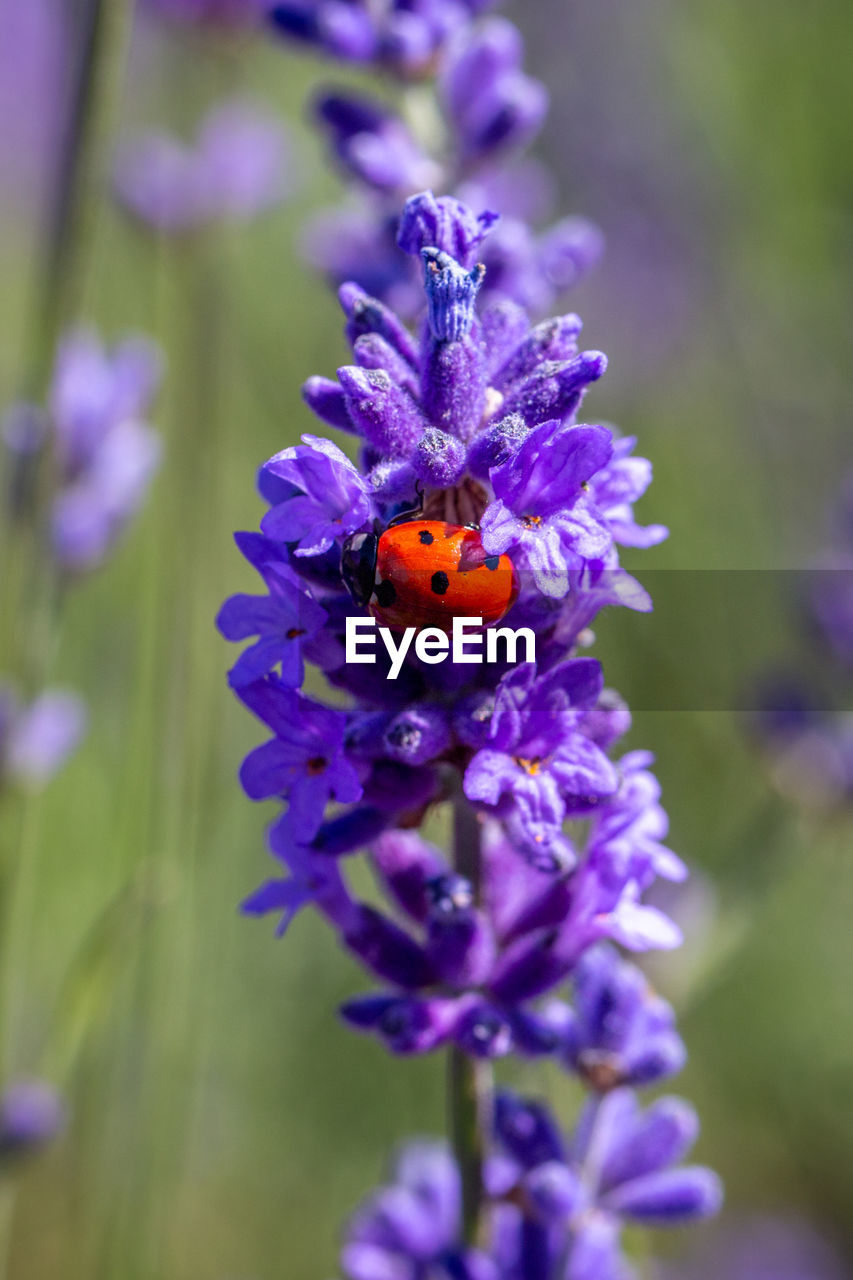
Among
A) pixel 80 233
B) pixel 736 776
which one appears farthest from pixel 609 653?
pixel 80 233

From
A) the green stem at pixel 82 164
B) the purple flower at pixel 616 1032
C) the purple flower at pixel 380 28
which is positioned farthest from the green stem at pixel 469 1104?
the purple flower at pixel 380 28

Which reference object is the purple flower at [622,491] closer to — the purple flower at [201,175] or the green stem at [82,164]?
the green stem at [82,164]

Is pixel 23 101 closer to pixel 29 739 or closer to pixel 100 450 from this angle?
pixel 100 450

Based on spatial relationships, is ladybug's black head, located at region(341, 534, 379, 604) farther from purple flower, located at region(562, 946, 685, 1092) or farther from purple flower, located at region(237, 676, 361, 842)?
purple flower, located at region(562, 946, 685, 1092)

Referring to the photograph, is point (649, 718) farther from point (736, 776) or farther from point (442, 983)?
point (442, 983)

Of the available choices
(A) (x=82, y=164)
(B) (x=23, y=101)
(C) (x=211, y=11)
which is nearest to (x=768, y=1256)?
(A) (x=82, y=164)

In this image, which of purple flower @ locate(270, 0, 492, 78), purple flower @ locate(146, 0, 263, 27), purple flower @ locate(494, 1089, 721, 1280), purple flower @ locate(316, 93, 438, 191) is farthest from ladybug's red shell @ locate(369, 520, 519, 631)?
purple flower @ locate(146, 0, 263, 27)
